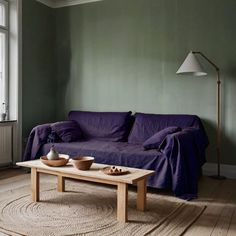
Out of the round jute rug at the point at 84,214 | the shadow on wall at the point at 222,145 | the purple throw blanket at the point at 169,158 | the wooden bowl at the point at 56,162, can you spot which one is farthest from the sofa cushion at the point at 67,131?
the shadow on wall at the point at 222,145

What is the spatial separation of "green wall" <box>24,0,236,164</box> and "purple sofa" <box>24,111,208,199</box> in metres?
0.32

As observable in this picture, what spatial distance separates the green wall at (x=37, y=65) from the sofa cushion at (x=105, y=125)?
67cm

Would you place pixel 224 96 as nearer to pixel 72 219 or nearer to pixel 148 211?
pixel 148 211

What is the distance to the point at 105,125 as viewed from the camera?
14.4 ft

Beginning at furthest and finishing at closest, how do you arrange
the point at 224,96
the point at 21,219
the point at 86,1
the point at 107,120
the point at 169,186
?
the point at 86,1
the point at 107,120
the point at 224,96
the point at 169,186
the point at 21,219

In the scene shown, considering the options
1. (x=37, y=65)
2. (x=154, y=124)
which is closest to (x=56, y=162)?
(x=154, y=124)

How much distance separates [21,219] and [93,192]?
3.12ft

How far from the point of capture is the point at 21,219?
2443 mm

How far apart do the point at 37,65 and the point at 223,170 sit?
3.25 m

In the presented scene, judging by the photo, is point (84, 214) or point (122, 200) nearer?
point (122, 200)

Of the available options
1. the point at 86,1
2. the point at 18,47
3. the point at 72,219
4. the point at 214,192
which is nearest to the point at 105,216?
the point at 72,219

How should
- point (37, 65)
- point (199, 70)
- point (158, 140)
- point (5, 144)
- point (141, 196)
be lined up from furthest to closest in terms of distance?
point (37, 65) < point (5, 144) < point (199, 70) < point (158, 140) < point (141, 196)

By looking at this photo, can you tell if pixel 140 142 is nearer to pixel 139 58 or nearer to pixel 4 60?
pixel 139 58

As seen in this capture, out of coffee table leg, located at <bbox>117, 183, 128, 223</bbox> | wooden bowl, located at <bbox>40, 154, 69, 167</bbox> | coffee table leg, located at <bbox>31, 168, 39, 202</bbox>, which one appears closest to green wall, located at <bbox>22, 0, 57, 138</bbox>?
coffee table leg, located at <bbox>31, 168, 39, 202</bbox>
